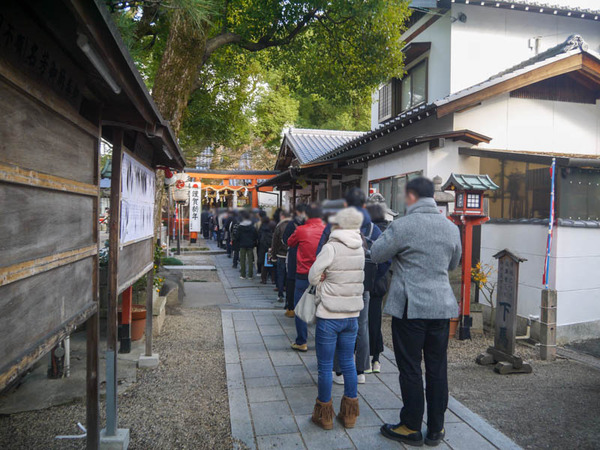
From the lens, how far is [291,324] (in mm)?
7484

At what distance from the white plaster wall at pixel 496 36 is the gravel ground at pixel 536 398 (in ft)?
24.1

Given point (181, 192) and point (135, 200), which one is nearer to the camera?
point (135, 200)

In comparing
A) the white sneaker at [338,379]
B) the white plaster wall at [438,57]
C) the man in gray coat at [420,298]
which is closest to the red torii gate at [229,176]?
the white plaster wall at [438,57]

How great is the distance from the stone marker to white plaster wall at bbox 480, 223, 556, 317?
121 cm

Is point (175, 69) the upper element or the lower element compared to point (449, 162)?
upper

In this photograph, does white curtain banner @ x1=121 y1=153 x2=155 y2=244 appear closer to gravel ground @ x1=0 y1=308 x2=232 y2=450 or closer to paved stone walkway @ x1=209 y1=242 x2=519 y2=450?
gravel ground @ x1=0 y1=308 x2=232 y2=450

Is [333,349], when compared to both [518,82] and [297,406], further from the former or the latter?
[518,82]

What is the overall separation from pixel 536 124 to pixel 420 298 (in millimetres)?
7073

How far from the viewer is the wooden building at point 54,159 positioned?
1766 mm

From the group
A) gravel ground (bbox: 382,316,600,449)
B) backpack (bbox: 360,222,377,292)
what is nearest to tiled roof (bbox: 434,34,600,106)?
backpack (bbox: 360,222,377,292)

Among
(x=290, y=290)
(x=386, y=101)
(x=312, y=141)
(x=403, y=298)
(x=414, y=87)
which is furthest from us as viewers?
(x=312, y=141)

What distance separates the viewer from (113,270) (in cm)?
342

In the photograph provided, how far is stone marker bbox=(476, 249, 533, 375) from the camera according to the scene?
557 centimetres

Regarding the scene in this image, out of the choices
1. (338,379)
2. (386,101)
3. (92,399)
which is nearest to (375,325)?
(338,379)
